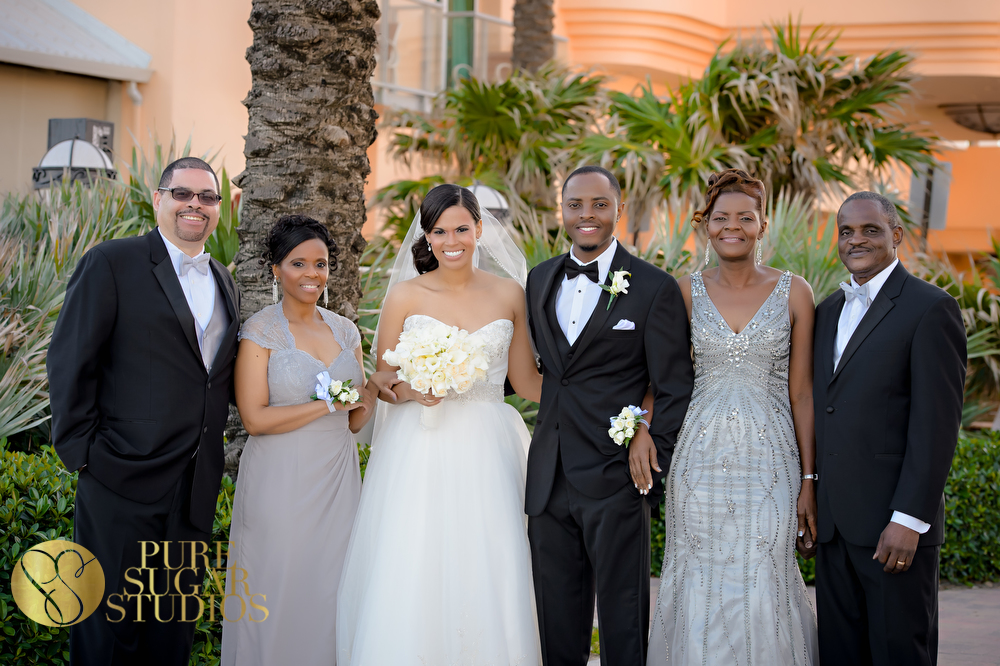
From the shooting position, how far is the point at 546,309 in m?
4.01

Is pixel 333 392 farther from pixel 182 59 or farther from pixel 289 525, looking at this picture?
pixel 182 59

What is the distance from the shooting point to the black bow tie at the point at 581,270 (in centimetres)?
396

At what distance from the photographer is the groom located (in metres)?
3.80

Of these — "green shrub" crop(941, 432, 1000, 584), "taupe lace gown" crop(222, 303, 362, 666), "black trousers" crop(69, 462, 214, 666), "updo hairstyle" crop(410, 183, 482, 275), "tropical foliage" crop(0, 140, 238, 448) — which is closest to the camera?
"black trousers" crop(69, 462, 214, 666)

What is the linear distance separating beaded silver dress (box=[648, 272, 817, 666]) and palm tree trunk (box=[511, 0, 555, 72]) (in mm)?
9098

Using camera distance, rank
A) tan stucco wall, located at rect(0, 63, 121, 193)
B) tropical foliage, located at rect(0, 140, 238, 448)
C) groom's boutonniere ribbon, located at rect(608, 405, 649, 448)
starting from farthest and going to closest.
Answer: tan stucco wall, located at rect(0, 63, 121, 193), tropical foliage, located at rect(0, 140, 238, 448), groom's boutonniere ribbon, located at rect(608, 405, 649, 448)

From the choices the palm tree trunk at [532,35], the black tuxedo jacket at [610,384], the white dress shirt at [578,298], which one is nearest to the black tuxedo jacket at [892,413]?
the black tuxedo jacket at [610,384]

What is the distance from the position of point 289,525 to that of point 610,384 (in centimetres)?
151

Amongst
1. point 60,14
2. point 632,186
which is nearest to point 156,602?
point 632,186

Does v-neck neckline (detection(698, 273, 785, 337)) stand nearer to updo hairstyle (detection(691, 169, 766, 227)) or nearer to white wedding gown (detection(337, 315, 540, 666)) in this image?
updo hairstyle (detection(691, 169, 766, 227))

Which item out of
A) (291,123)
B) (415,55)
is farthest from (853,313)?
(415,55)

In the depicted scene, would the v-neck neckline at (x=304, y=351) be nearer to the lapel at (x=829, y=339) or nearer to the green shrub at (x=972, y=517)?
the lapel at (x=829, y=339)

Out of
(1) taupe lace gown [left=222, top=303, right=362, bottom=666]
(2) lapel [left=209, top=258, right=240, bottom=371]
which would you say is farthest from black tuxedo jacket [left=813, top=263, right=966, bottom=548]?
(2) lapel [left=209, top=258, right=240, bottom=371]

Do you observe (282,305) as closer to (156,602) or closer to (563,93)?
(156,602)
